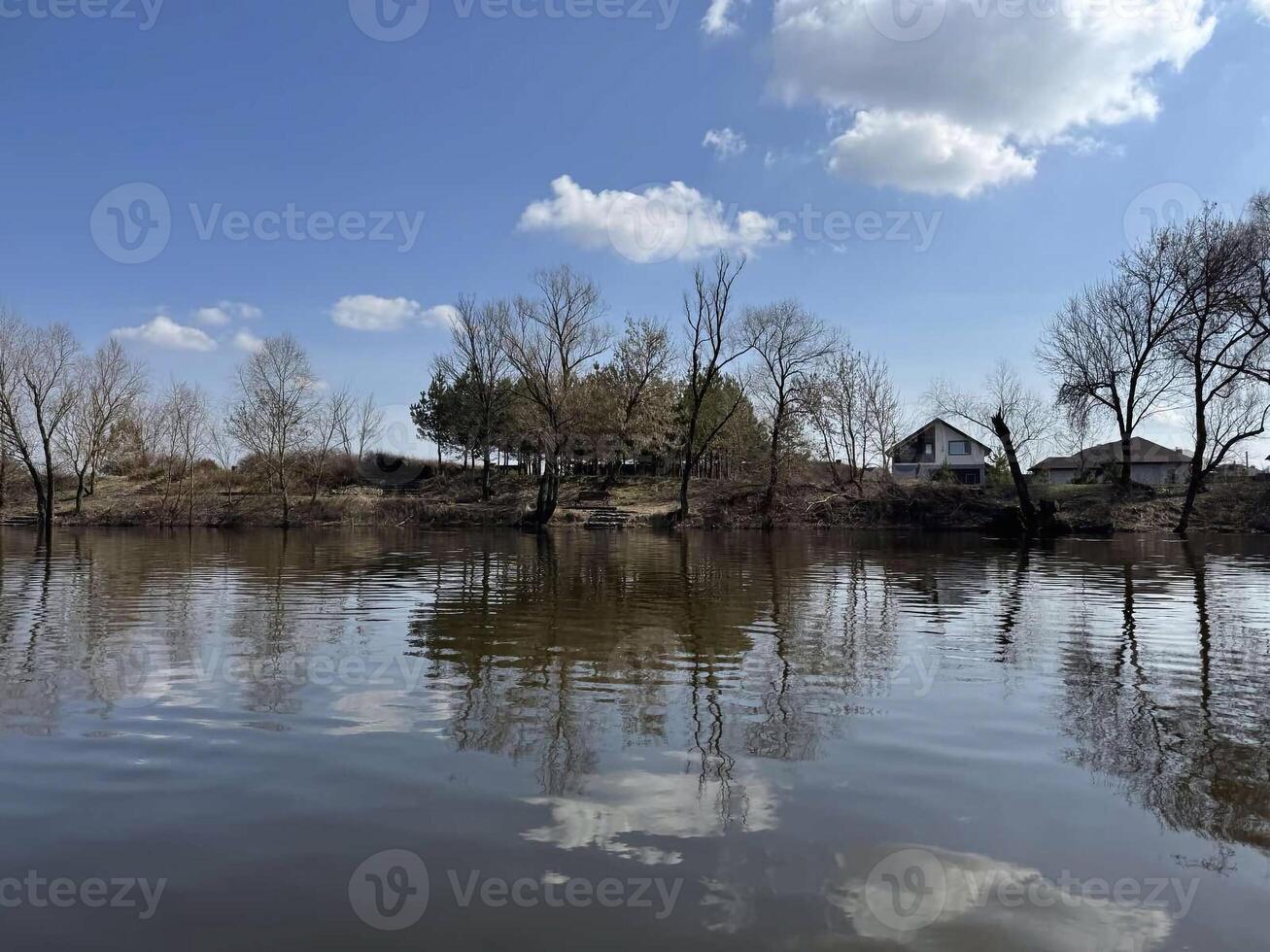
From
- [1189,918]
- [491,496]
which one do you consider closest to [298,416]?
[491,496]

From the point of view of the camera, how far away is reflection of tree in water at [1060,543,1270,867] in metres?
5.28

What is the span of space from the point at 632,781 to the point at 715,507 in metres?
45.4

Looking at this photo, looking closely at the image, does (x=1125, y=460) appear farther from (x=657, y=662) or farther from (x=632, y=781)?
(x=632, y=781)

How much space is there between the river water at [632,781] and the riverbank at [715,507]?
3486 cm

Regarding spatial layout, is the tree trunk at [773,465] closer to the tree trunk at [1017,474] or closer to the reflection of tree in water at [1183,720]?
the tree trunk at [1017,474]

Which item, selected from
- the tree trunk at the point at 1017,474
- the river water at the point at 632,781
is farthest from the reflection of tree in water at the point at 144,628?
the tree trunk at the point at 1017,474

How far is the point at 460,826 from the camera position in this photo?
484 cm

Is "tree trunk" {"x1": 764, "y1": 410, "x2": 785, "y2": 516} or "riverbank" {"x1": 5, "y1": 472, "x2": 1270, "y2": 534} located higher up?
"tree trunk" {"x1": 764, "y1": 410, "x2": 785, "y2": 516}

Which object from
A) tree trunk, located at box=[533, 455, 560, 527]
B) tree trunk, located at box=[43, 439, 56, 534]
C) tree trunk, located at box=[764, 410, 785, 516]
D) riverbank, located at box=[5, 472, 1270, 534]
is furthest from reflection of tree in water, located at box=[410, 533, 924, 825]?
tree trunk, located at box=[43, 439, 56, 534]

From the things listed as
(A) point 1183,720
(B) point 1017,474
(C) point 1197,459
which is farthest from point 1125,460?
(A) point 1183,720

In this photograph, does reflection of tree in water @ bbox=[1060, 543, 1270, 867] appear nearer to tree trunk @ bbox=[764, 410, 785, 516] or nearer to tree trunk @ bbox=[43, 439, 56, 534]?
tree trunk @ bbox=[764, 410, 785, 516]

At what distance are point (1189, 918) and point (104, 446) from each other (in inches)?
2581

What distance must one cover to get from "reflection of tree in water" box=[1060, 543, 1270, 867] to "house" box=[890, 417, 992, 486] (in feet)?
240

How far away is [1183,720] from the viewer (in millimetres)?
7188
